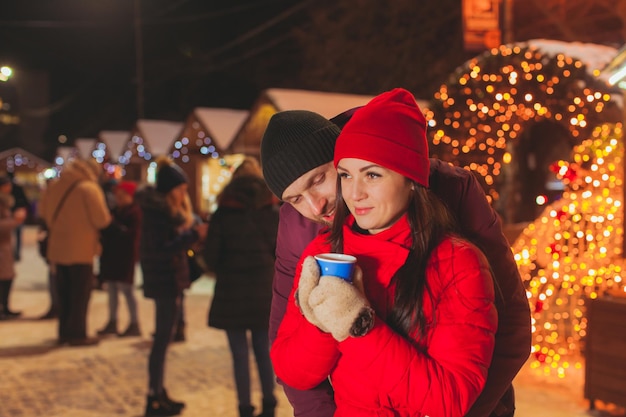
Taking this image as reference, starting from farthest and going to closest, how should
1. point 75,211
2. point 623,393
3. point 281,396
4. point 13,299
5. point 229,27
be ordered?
1. point 229,27
2. point 13,299
3. point 75,211
4. point 281,396
5. point 623,393

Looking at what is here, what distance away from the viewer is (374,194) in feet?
5.60

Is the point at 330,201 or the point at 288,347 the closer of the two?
the point at 288,347

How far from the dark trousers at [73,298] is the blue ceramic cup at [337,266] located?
656 cm

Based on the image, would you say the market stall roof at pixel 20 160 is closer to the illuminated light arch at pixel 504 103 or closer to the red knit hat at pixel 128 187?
the red knit hat at pixel 128 187

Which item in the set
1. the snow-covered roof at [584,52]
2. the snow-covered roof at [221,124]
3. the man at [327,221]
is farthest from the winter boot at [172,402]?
the snow-covered roof at [221,124]

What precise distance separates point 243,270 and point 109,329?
4021mm

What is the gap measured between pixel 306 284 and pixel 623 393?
4182 mm

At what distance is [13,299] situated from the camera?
34.2 ft

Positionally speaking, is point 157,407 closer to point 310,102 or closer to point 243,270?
point 243,270

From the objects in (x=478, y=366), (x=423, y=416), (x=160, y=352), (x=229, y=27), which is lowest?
(x=160, y=352)

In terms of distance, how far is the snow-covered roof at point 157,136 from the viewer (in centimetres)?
1738

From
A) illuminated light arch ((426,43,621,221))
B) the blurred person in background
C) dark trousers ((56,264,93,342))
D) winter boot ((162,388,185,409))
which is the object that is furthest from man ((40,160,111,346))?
illuminated light arch ((426,43,621,221))

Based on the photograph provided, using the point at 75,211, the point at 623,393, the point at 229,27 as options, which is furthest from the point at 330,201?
the point at 229,27

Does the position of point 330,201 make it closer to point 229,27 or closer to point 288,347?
point 288,347
